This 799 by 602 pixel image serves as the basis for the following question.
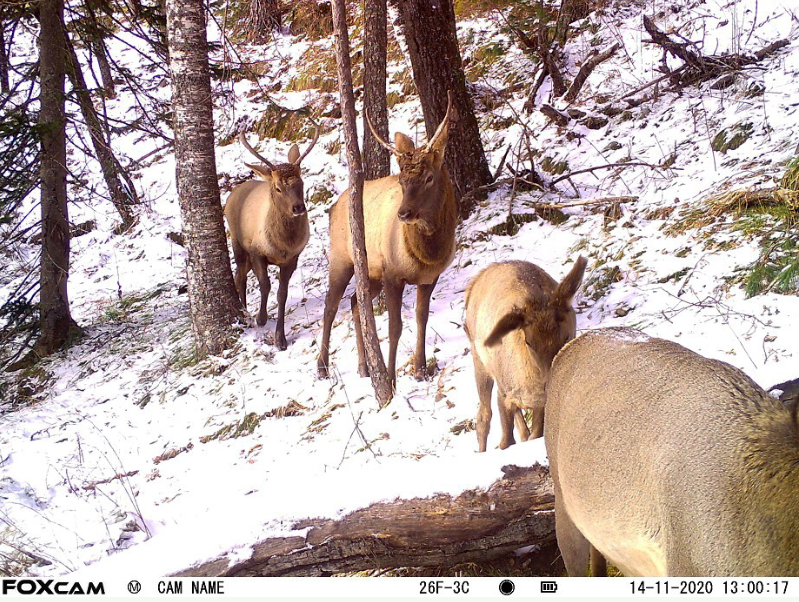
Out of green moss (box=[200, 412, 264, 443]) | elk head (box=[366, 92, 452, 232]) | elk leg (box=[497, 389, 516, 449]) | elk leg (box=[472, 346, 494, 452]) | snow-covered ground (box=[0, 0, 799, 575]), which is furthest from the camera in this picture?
green moss (box=[200, 412, 264, 443])

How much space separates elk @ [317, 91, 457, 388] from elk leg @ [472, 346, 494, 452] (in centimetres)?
171

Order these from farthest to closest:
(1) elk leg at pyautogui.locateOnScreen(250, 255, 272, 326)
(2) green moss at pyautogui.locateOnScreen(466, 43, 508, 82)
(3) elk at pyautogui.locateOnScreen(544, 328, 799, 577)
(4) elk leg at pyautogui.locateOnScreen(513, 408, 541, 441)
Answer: (2) green moss at pyautogui.locateOnScreen(466, 43, 508, 82) → (1) elk leg at pyautogui.locateOnScreen(250, 255, 272, 326) → (4) elk leg at pyautogui.locateOnScreen(513, 408, 541, 441) → (3) elk at pyautogui.locateOnScreen(544, 328, 799, 577)

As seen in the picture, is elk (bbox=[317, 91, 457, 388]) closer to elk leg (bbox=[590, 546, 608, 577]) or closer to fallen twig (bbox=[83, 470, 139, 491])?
fallen twig (bbox=[83, 470, 139, 491])

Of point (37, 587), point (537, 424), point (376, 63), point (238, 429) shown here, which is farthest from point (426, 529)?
point (376, 63)

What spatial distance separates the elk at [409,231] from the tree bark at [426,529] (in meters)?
3.43

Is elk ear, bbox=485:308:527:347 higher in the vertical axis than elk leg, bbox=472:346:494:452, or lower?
higher

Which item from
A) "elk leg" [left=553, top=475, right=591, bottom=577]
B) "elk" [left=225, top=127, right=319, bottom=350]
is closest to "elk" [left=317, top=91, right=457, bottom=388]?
"elk" [left=225, top=127, right=319, bottom=350]

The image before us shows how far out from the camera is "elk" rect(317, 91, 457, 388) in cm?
677

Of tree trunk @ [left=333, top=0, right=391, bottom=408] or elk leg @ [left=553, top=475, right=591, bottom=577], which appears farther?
tree trunk @ [left=333, top=0, right=391, bottom=408]

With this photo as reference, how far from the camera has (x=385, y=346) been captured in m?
7.86

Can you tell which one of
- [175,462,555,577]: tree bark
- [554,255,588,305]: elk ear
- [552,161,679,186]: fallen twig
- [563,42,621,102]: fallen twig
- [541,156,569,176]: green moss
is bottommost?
[175,462,555,577]: tree bark

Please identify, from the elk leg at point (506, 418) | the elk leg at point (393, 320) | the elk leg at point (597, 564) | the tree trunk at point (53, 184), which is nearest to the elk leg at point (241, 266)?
the tree trunk at point (53, 184)

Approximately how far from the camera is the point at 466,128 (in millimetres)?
9492

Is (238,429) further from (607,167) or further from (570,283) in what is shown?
(607,167)
